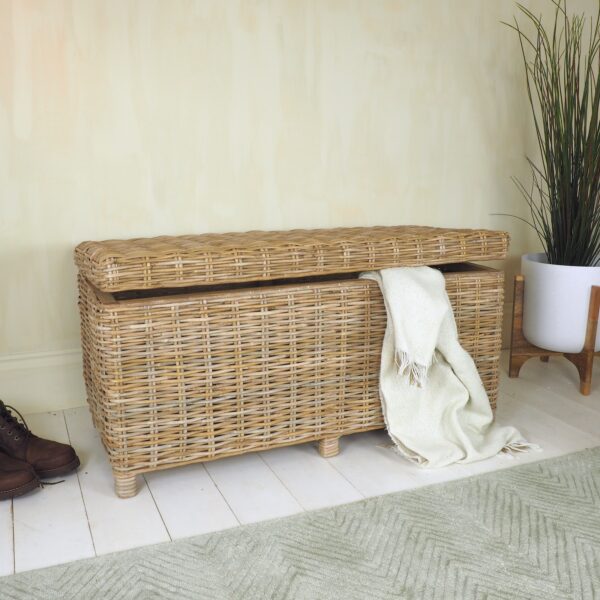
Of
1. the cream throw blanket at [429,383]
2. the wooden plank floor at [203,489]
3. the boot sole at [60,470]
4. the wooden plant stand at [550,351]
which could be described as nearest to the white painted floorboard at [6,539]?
the wooden plank floor at [203,489]

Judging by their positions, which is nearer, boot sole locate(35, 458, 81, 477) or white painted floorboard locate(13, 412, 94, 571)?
white painted floorboard locate(13, 412, 94, 571)

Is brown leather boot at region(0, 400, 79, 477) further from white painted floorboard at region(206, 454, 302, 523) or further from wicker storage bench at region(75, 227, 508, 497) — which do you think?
white painted floorboard at region(206, 454, 302, 523)

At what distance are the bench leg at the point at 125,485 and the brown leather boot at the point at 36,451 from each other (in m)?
0.17

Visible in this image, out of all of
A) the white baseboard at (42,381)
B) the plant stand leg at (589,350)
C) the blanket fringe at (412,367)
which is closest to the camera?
the blanket fringe at (412,367)

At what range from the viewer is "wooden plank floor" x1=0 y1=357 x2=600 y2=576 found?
136 cm

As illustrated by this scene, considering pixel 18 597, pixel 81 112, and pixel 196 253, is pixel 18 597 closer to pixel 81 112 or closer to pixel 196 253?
pixel 196 253

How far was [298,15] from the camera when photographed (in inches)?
79.7

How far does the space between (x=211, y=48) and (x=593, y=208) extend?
4.00 feet

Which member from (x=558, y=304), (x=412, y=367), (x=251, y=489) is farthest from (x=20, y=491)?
(x=558, y=304)

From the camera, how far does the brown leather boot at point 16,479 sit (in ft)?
4.86

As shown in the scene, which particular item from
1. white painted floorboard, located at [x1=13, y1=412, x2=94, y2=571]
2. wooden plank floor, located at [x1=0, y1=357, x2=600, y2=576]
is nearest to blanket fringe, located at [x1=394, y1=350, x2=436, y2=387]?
wooden plank floor, located at [x1=0, y1=357, x2=600, y2=576]

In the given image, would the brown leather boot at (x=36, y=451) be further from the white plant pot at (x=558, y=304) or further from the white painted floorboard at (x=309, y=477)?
the white plant pot at (x=558, y=304)

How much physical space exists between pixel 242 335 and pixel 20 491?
1.91ft

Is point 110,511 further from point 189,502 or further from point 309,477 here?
point 309,477
